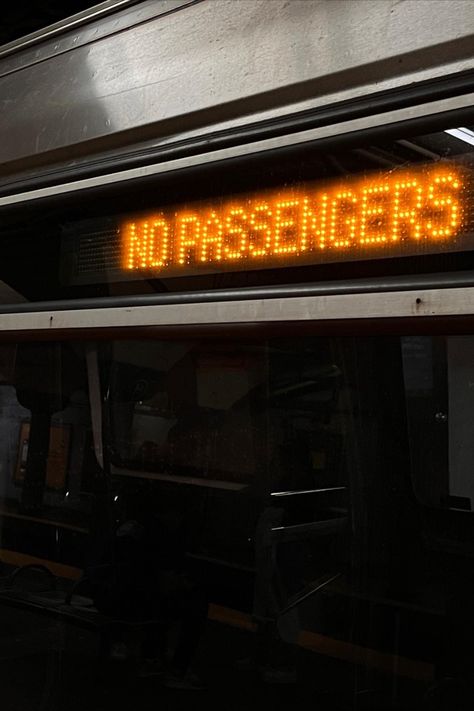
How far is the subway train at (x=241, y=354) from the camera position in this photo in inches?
60.6

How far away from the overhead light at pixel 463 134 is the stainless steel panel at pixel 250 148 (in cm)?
3

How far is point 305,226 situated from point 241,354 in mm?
307

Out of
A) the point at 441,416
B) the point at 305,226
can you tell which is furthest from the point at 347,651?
the point at 305,226

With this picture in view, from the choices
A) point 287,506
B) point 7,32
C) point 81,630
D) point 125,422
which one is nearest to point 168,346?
point 125,422

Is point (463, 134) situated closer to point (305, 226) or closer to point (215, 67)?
point (305, 226)

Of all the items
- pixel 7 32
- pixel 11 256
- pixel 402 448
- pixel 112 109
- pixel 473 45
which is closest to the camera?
pixel 473 45

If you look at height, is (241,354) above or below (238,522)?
above

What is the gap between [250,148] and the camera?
1.71 m

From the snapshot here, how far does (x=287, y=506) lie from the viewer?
177 cm

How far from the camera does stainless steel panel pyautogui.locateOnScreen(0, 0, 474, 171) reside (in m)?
1.56

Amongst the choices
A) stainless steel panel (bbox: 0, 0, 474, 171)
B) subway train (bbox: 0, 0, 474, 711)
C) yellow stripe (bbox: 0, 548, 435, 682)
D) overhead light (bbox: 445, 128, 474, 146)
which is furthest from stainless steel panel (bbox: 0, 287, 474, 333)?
yellow stripe (bbox: 0, 548, 435, 682)

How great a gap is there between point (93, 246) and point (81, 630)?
0.91m

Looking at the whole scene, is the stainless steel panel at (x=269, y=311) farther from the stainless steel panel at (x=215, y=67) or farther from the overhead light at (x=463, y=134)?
the stainless steel panel at (x=215, y=67)

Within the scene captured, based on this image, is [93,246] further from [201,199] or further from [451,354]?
[451,354]
